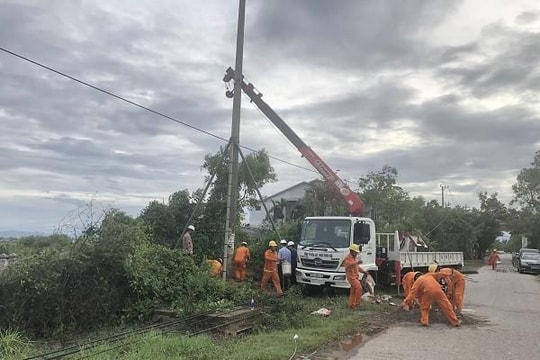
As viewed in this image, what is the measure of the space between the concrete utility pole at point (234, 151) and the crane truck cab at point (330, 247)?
2123mm

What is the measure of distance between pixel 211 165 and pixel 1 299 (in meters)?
18.7

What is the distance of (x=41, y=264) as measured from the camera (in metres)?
10.6

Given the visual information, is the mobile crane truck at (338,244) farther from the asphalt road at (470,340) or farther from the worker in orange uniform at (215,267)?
the asphalt road at (470,340)

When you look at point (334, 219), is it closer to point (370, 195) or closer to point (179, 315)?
point (179, 315)

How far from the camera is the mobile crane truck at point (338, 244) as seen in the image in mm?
15195

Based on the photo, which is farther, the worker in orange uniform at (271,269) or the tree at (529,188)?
the tree at (529,188)

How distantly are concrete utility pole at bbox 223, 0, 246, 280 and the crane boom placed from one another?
181cm

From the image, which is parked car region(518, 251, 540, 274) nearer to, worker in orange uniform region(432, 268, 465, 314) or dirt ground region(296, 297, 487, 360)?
dirt ground region(296, 297, 487, 360)

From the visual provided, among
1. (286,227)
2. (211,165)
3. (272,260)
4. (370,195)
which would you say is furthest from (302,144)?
(370,195)

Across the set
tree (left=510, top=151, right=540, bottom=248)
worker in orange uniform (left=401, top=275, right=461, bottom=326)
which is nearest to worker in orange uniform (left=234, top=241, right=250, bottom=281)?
worker in orange uniform (left=401, top=275, right=461, bottom=326)

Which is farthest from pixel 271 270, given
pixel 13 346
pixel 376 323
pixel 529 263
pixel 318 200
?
pixel 529 263

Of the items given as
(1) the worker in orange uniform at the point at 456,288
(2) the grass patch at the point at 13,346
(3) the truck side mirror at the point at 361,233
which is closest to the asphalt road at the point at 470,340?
(1) the worker in orange uniform at the point at 456,288

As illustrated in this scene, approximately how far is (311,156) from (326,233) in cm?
453

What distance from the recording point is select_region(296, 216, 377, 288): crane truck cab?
1503cm
